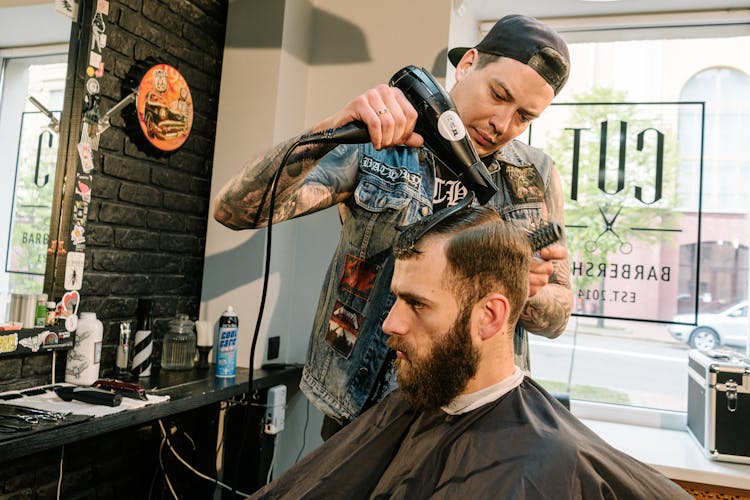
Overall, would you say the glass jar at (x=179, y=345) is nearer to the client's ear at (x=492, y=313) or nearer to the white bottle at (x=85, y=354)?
the white bottle at (x=85, y=354)

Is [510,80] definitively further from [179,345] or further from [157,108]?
[179,345]

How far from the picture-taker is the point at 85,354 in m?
2.04

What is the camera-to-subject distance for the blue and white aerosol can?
95.8 inches

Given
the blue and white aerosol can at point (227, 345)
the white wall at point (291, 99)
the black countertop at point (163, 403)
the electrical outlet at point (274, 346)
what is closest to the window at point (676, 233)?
the white wall at point (291, 99)

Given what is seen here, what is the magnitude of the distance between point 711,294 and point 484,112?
2159 mm

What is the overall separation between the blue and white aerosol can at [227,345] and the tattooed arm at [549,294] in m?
1.44

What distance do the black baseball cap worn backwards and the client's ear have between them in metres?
0.57

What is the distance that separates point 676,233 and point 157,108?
257 centimetres

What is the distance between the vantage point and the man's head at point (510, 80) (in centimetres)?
139

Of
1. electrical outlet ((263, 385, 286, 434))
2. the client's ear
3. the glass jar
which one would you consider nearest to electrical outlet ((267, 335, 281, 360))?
electrical outlet ((263, 385, 286, 434))

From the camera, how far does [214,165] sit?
278cm

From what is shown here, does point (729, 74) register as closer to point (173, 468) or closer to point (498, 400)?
point (498, 400)

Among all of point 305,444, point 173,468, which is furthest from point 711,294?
point 173,468

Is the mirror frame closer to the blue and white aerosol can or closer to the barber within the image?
the blue and white aerosol can
